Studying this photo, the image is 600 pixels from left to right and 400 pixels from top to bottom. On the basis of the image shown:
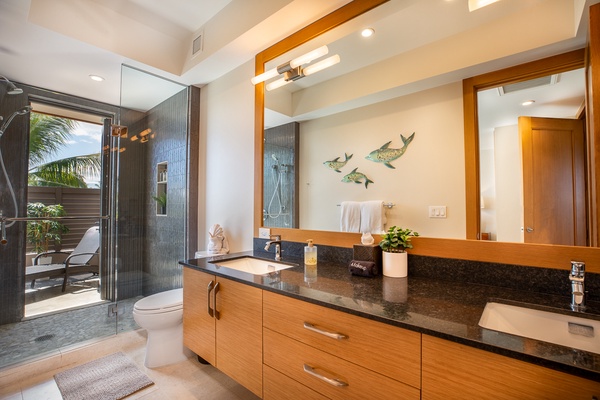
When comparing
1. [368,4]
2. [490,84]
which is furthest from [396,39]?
[490,84]

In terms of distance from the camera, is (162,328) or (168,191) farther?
(168,191)

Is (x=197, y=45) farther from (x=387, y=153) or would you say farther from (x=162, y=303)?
(x=162, y=303)

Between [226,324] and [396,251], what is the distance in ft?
3.33

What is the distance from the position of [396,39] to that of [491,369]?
62.4 inches

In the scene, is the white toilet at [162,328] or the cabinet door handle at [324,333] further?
the white toilet at [162,328]

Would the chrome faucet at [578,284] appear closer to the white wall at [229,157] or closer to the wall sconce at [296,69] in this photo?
the wall sconce at [296,69]

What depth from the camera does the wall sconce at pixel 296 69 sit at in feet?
5.90

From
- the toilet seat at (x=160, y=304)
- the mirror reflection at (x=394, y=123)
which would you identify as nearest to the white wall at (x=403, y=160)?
the mirror reflection at (x=394, y=123)

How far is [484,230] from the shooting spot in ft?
4.10

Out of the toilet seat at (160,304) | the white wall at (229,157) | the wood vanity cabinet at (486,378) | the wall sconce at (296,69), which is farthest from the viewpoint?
the white wall at (229,157)

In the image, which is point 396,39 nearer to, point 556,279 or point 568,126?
point 568,126

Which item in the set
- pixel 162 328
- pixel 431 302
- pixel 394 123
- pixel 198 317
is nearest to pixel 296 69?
pixel 394 123

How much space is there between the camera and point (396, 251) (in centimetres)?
140

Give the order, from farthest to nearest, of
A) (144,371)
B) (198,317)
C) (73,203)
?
(73,203) < (144,371) < (198,317)
